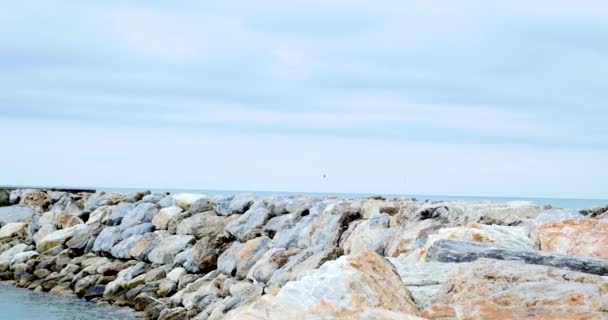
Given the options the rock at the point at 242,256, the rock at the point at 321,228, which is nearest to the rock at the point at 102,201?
the rock at the point at 242,256

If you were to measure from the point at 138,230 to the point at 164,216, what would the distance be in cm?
95

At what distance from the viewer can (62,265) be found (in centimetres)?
2392

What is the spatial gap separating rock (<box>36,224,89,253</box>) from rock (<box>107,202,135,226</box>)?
1018 mm

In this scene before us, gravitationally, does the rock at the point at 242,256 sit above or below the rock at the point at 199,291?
above

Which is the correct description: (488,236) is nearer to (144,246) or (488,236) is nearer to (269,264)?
(269,264)

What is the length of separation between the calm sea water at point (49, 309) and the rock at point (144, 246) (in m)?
2.30

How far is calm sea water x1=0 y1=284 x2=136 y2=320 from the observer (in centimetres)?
1798

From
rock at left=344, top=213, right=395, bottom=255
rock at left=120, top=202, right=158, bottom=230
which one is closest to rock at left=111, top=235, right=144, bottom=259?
rock at left=120, top=202, right=158, bottom=230

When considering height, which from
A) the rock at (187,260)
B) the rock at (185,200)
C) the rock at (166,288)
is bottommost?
the rock at (166,288)

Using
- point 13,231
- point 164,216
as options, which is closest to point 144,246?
point 164,216

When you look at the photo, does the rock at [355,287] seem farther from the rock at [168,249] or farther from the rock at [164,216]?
the rock at [164,216]

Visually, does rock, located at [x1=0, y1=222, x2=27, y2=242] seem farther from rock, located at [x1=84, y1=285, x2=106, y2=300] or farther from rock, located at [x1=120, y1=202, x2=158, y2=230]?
rock, located at [x1=84, y1=285, x2=106, y2=300]

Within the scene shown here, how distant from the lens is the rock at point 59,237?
25.8 m

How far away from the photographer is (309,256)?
15352 mm
